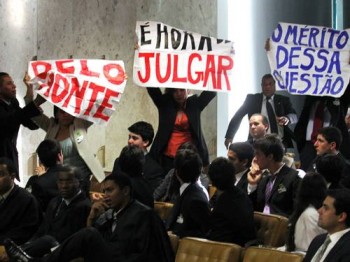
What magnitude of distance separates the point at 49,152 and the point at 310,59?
267 centimetres

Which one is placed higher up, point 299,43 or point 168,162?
point 299,43

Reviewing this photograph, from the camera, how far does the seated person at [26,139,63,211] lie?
809 cm

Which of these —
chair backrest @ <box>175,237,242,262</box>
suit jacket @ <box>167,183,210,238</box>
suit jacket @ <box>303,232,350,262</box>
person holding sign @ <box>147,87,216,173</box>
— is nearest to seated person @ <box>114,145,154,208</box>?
suit jacket @ <box>167,183,210,238</box>

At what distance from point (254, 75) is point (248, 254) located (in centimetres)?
665

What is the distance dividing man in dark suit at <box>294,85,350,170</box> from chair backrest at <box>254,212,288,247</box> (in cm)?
254

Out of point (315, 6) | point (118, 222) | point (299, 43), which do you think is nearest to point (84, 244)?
point (118, 222)

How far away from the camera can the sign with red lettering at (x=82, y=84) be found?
8.85m

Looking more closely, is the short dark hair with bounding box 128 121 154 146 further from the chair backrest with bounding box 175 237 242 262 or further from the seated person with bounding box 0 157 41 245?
the chair backrest with bounding box 175 237 242 262

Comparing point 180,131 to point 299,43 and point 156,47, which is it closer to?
point 156,47

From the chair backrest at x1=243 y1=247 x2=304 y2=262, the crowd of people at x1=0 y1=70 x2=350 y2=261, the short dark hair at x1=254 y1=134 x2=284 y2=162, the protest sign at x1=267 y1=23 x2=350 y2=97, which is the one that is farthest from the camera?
the protest sign at x1=267 y1=23 x2=350 y2=97

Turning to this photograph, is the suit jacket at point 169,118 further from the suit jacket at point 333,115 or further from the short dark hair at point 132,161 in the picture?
the short dark hair at point 132,161

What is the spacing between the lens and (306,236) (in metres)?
6.25

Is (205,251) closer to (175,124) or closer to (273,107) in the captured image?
(175,124)

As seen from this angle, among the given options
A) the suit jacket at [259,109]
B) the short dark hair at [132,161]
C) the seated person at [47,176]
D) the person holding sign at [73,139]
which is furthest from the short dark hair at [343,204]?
the suit jacket at [259,109]
